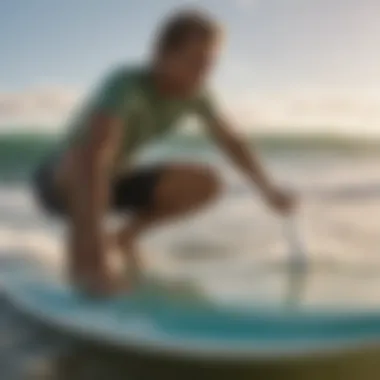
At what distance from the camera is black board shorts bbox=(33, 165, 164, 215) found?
0.94 m

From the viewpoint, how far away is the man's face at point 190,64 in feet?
3.11

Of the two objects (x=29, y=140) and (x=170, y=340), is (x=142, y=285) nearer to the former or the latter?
(x=170, y=340)

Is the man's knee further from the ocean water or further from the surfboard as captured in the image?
the surfboard

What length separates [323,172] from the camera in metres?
0.98

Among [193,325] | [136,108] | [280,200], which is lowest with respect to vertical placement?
[193,325]

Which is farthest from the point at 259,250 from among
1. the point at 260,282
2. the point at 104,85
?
the point at 104,85

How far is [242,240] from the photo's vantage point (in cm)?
97

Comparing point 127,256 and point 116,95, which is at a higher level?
point 116,95

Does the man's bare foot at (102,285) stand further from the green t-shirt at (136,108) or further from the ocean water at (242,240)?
the green t-shirt at (136,108)

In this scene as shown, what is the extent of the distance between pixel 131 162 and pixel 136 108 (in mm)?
64

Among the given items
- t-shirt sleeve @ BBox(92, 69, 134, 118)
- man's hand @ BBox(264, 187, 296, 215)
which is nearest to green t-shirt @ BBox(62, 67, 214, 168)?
t-shirt sleeve @ BBox(92, 69, 134, 118)

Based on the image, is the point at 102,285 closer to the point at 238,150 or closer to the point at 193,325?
the point at 193,325

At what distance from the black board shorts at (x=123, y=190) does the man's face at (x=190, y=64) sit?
0.11 metres

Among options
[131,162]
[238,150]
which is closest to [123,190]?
[131,162]
